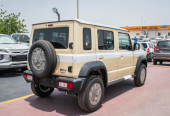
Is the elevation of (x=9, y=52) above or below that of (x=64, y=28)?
below

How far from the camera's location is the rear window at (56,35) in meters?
4.20

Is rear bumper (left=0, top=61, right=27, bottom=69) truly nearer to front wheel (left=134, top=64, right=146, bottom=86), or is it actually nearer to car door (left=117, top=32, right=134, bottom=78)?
car door (left=117, top=32, right=134, bottom=78)

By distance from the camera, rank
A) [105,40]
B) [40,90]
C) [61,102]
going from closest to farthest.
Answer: [105,40] < [61,102] < [40,90]

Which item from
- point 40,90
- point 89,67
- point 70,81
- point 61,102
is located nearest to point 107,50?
point 89,67

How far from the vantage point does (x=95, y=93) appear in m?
4.43

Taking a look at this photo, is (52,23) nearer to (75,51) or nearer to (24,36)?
(75,51)

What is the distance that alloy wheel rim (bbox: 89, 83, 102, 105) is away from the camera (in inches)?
170

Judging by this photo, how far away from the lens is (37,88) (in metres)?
5.30

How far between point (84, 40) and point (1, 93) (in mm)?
3357

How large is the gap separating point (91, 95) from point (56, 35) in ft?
5.26

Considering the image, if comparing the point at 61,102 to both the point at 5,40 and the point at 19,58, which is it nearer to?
the point at 19,58

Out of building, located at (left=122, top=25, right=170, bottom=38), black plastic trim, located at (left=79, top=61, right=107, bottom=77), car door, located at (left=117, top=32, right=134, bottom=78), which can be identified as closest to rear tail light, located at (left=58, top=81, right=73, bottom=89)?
black plastic trim, located at (left=79, top=61, right=107, bottom=77)

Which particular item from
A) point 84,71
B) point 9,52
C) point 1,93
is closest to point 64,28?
point 84,71

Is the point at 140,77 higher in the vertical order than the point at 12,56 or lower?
lower
